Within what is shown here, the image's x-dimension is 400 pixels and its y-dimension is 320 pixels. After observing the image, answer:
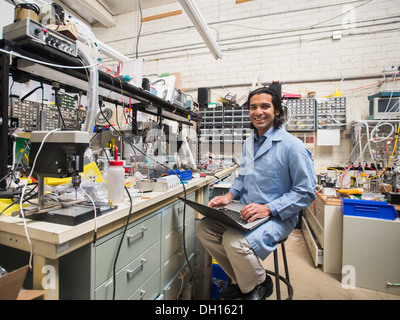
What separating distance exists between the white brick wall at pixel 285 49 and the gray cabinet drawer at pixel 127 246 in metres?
3.16

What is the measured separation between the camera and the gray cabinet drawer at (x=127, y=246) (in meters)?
0.75

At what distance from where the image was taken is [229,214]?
1182 mm

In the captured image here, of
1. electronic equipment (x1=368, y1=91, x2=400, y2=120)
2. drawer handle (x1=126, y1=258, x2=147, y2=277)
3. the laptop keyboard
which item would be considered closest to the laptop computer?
the laptop keyboard

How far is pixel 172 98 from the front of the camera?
1956 mm

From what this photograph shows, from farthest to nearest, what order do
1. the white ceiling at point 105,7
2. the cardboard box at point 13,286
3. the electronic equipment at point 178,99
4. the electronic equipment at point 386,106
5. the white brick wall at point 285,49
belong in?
the white ceiling at point 105,7 < the white brick wall at point 285,49 < the electronic equipment at point 386,106 < the electronic equipment at point 178,99 < the cardboard box at point 13,286

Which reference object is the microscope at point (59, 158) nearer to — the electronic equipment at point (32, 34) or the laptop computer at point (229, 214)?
the electronic equipment at point (32, 34)

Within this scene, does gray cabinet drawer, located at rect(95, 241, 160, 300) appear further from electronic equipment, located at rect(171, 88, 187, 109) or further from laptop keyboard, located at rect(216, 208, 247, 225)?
electronic equipment, located at rect(171, 88, 187, 109)

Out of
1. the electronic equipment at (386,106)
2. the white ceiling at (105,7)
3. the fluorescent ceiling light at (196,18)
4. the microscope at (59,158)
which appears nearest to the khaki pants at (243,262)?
the microscope at (59,158)

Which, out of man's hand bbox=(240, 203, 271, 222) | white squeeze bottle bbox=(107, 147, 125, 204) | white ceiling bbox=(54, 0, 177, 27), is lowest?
man's hand bbox=(240, 203, 271, 222)

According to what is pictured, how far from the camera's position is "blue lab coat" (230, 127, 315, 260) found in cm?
111

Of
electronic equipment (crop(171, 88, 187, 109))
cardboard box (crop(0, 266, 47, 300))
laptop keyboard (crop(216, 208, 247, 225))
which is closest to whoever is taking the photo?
cardboard box (crop(0, 266, 47, 300))

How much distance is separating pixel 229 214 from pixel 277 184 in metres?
0.35

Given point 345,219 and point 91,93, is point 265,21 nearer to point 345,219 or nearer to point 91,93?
point 345,219

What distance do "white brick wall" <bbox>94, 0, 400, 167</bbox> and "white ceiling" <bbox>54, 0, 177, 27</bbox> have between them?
0.63ft
